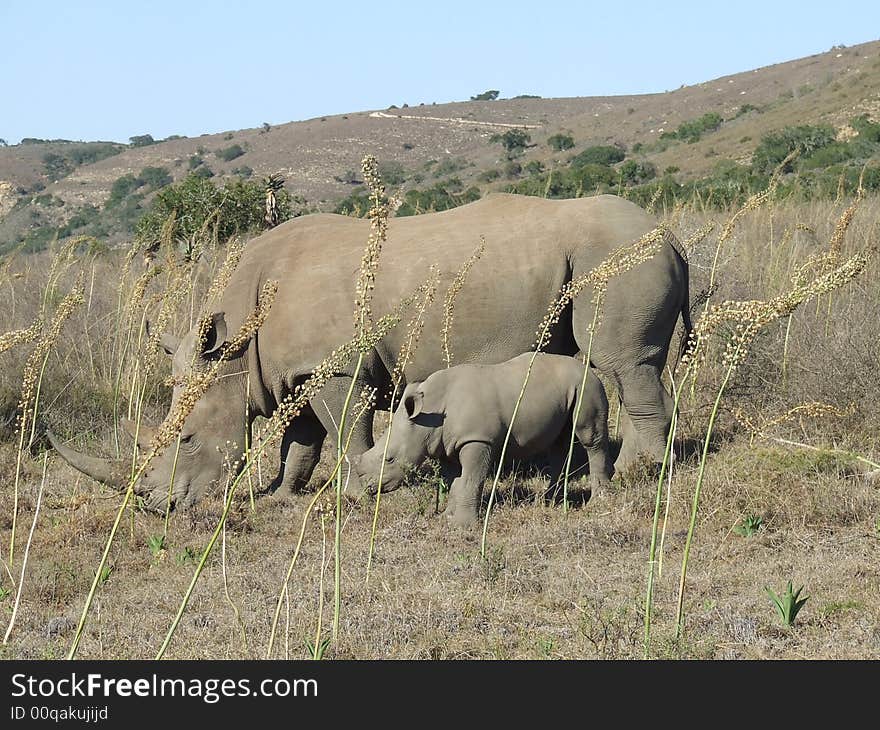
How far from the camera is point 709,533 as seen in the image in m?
6.07

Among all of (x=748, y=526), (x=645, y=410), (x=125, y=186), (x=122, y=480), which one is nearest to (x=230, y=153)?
(x=125, y=186)

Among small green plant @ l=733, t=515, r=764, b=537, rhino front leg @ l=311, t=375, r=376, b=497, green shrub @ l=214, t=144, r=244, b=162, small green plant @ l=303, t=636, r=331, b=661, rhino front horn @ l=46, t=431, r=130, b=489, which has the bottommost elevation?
small green plant @ l=733, t=515, r=764, b=537

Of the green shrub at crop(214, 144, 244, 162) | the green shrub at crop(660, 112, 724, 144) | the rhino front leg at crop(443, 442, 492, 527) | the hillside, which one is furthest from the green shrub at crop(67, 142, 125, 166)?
the rhino front leg at crop(443, 442, 492, 527)

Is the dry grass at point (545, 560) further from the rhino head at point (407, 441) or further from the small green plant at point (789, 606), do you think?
the rhino head at point (407, 441)

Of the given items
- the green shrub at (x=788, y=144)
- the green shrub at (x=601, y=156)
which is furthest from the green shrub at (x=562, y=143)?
the green shrub at (x=788, y=144)

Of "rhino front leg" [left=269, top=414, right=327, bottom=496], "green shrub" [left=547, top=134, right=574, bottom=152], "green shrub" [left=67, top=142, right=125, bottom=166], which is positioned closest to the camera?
"rhino front leg" [left=269, top=414, right=327, bottom=496]

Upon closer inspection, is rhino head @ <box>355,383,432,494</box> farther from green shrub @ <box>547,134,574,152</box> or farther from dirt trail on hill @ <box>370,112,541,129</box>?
dirt trail on hill @ <box>370,112,541,129</box>

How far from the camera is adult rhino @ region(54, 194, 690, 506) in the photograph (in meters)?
7.06

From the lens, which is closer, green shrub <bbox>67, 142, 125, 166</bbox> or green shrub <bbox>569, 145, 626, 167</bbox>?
green shrub <bbox>569, 145, 626, 167</bbox>

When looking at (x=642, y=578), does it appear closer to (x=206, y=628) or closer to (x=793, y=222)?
(x=206, y=628)

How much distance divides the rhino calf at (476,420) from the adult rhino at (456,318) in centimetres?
42

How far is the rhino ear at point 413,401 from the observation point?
6469 mm

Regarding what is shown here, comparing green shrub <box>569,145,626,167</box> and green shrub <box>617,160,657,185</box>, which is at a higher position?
green shrub <box>569,145,626,167</box>

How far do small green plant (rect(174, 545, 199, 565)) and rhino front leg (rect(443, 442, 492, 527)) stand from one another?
141 centimetres
